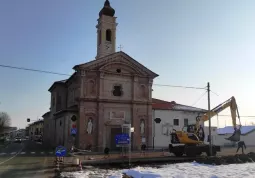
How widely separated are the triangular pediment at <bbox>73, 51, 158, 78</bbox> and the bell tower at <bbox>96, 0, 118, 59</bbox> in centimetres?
588

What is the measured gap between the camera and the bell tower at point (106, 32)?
4603 centimetres

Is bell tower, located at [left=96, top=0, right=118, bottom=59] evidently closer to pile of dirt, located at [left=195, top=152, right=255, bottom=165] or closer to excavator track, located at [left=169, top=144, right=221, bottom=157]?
excavator track, located at [left=169, top=144, right=221, bottom=157]

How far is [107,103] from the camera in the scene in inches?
1539

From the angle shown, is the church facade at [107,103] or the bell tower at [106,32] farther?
the bell tower at [106,32]

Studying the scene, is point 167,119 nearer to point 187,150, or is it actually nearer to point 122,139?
point 187,150

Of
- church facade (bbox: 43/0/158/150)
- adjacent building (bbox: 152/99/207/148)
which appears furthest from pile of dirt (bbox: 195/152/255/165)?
adjacent building (bbox: 152/99/207/148)

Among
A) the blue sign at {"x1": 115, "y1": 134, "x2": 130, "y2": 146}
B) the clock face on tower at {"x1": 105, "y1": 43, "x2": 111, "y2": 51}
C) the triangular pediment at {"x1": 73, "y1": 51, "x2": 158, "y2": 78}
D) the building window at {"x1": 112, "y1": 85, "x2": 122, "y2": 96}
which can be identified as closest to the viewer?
the blue sign at {"x1": 115, "y1": 134, "x2": 130, "y2": 146}

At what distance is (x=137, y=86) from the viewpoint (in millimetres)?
41562

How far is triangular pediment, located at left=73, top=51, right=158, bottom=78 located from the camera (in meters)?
38.7

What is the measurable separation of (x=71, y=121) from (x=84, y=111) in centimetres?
205

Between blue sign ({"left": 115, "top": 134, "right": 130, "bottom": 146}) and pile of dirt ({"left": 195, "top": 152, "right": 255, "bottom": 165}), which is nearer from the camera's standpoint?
blue sign ({"left": 115, "top": 134, "right": 130, "bottom": 146})

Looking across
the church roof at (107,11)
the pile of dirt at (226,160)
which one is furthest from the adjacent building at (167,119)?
the church roof at (107,11)

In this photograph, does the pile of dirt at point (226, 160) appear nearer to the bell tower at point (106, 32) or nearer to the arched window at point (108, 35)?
the bell tower at point (106, 32)

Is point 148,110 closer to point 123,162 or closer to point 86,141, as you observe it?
A: point 86,141
